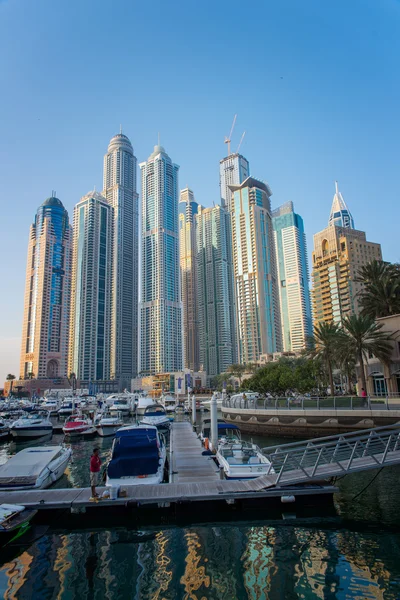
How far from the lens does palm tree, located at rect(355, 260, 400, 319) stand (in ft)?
189

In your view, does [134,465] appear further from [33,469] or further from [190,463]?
[33,469]

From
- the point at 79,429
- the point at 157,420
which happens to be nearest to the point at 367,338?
the point at 157,420

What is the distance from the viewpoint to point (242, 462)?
22.2 metres

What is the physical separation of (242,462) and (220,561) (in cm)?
977

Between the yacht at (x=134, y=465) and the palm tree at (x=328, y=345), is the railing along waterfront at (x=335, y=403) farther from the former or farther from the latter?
the yacht at (x=134, y=465)

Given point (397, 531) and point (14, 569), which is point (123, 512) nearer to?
point (14, 569)

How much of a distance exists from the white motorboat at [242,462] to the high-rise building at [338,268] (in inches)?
6036

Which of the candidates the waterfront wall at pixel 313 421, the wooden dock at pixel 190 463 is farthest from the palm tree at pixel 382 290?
the wooden dock at pixel 190 463

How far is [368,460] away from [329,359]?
44294mm

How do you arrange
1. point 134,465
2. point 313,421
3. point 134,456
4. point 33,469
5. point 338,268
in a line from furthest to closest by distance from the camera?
1. point 338,268
2. point 313,421
3. point 33,469
4. point 134,456
5. point 134,465

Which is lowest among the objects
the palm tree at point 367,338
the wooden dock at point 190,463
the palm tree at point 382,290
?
the wooden dock at point 190,463

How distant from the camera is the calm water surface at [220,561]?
1094cm

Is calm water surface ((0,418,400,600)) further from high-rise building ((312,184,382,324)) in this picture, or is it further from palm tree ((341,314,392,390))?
high-rise building ((312,184,382,324))

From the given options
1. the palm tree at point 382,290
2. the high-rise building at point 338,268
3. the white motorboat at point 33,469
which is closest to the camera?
the white motorboat at point 33,469
